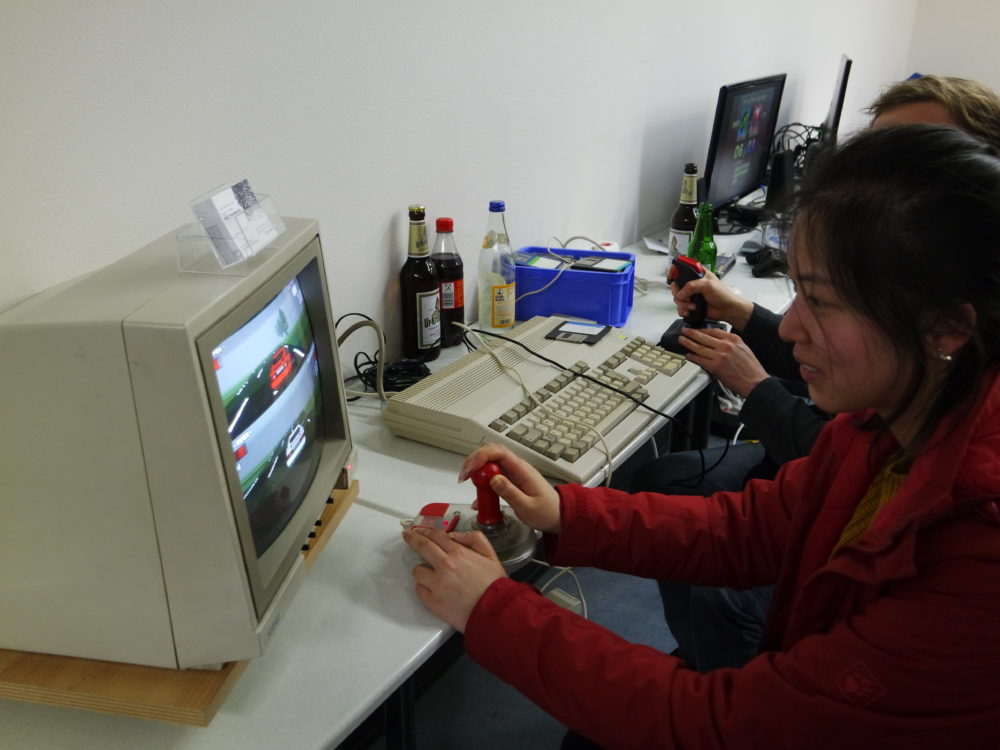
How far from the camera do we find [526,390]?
1.33 m

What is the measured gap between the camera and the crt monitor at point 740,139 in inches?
96.3

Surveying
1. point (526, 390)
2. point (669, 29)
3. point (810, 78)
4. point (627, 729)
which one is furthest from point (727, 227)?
point (627, 729)

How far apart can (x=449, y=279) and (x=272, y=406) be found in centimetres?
84

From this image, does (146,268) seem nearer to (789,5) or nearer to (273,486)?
(273,486)

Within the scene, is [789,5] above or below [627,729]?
above

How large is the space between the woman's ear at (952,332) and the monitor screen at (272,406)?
2.06ft

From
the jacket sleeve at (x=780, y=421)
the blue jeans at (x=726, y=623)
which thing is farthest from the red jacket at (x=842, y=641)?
the jacket sleeve at (x=780, y=421)

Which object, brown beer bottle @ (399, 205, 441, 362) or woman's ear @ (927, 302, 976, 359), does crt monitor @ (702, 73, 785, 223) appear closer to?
brown beer bottle @ (399, 205, 441, 362)

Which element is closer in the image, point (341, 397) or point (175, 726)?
point (175, 726)

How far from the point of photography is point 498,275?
1.74 metres

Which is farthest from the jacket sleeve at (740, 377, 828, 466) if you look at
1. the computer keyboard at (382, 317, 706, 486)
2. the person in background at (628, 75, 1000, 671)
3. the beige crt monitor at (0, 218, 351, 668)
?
the beige crt monitor at (0, 218, 351, 668)

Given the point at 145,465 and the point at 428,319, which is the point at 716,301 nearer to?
the point at 428,319

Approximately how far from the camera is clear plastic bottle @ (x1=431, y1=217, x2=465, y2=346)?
162 cm

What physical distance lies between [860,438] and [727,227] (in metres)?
1.90
